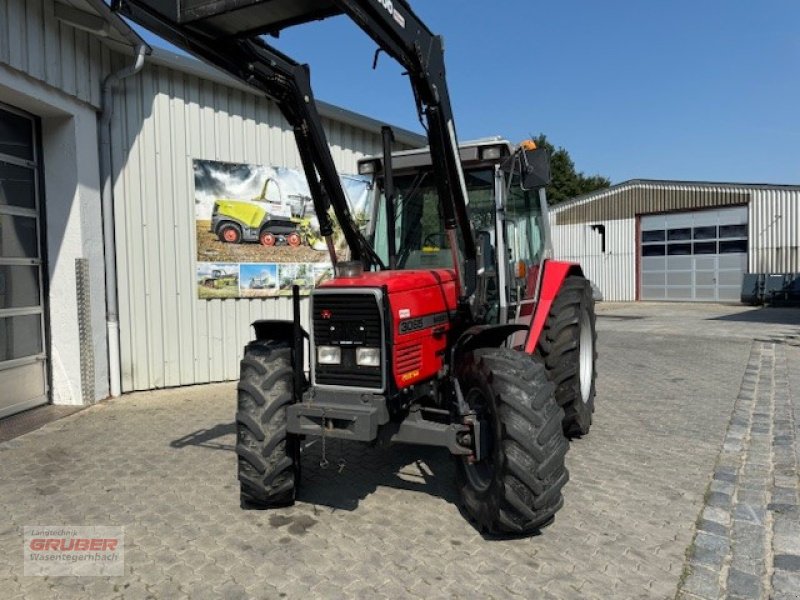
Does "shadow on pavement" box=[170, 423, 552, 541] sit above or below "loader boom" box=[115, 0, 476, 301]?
below

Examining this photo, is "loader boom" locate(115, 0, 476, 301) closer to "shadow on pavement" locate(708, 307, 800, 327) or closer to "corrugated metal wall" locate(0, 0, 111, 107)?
"corrugated metal wall" locate(0, 0, 111, 107)

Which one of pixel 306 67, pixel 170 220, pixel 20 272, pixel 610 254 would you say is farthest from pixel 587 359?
pixel 610 254

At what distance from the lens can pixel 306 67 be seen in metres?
4.01

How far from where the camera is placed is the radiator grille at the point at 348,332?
3.63 m

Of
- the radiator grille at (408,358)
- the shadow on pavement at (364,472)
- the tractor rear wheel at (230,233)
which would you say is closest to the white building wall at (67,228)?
the tractor rear wheel at (230,233)

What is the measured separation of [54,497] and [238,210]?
196 inches

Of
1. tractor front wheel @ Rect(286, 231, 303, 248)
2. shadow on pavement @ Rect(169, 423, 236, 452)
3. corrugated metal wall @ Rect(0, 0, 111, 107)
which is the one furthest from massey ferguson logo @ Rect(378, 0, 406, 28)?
tractor front wheel @ Rect(286, 231, 303, 248)

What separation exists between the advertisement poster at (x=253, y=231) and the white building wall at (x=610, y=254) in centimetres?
1975

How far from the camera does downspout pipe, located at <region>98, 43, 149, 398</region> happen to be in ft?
23.5

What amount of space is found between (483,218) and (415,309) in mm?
1091

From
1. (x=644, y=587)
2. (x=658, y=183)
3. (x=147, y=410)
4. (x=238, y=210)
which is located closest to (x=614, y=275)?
(x=658, y=183)

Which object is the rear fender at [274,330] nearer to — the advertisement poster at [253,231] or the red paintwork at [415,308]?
the red paintwork at [415,308]

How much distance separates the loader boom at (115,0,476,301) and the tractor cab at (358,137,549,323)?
15.5 inches

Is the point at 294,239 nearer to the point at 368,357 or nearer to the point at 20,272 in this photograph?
the point at 20,272
